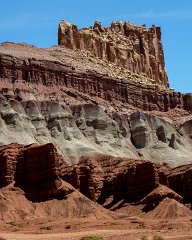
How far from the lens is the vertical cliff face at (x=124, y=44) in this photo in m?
165

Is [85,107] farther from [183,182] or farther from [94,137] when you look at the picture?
[183,182]

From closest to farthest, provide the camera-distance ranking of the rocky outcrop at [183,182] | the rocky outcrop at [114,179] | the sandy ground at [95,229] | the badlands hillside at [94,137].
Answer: the sandy ground at [95,229] < the badlands hillside at [94,137] < the rocky outcrop at [114,179] < the rocky outcrop at [183,182]

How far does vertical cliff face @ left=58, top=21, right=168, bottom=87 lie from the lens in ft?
542

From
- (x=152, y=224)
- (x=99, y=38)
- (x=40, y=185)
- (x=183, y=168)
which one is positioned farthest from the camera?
(x=99, y=38)

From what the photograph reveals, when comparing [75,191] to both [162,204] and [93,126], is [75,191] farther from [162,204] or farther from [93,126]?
[93,126]

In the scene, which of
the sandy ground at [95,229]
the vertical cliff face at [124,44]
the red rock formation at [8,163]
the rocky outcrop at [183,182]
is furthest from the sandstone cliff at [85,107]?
the sandy ground at [95,229]

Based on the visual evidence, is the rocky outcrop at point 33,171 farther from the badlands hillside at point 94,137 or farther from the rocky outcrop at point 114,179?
the rocky outcrop at point 114,179

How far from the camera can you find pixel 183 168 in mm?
99875

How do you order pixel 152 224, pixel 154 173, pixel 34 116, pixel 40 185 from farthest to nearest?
pixel 34 116, pixel 154 173, pixel 40 185, pixel 152 224

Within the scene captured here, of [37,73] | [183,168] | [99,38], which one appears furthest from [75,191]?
[99,38]

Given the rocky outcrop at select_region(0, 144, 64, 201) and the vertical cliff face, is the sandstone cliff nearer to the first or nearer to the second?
the vertical cliff face

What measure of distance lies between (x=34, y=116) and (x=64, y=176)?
30.1 metres

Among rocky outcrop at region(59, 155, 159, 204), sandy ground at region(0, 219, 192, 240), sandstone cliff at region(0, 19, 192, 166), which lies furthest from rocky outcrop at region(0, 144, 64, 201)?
sandstone cliff at region(0, 19, 192, 166)

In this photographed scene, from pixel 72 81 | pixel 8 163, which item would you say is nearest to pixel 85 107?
pixel 72 81
